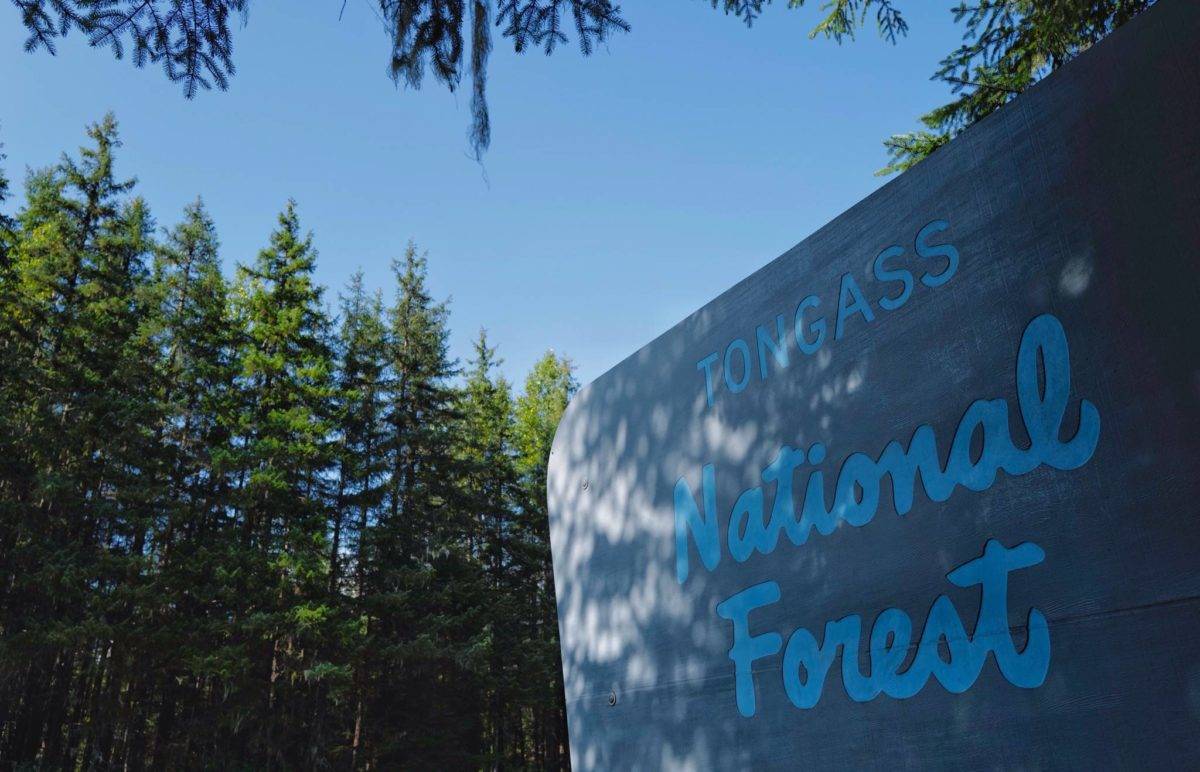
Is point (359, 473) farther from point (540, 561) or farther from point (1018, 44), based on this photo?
point (1018, 44)

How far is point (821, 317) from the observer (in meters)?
3.17

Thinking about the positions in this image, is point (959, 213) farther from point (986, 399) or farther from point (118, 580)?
point (118, 580)

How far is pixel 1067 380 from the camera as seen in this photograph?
2.29 meters

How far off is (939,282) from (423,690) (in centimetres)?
1669

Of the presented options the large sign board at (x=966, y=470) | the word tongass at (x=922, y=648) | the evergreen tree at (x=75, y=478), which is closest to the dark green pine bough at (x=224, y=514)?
the evergreen tree at (x=75, y=478)

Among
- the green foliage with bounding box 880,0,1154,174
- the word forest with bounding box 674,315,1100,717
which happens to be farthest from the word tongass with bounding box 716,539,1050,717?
the green foliage with bounding box 880,0,1154,174

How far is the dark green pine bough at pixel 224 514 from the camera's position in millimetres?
13344

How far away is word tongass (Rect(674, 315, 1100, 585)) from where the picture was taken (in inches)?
90.7

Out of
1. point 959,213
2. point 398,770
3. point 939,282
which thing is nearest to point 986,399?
point 939,282

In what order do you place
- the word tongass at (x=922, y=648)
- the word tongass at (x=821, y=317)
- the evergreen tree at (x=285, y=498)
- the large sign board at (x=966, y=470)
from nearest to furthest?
the large sign board at (x=966, y=470), the word tongass at (x=922, y=648), the word tongass at (x=821, y=317), the evergreen tree at (x=285, y=498)

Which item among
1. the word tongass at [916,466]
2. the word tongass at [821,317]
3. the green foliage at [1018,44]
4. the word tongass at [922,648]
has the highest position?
the green foliage at [1018,44]

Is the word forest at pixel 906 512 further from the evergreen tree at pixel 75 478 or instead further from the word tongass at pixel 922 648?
the evergreen tree at pixel 75 478

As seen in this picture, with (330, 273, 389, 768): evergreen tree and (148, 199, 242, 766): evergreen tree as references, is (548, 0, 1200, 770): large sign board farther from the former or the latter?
(330, 273, 389, 768): evergreen tree

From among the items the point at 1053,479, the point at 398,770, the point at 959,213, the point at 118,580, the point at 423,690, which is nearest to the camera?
the point at 1053,479
